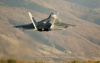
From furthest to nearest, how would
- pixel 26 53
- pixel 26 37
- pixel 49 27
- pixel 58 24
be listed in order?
pixel 58 24, pixel 49 27, pixel 26 37, pixel 26 53

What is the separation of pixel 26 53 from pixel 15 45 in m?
2.46

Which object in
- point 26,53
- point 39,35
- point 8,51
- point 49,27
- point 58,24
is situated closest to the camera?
point 8,51

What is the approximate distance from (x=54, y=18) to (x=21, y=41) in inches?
1187

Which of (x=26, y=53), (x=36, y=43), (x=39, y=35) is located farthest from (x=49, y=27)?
(x=26, y=53)

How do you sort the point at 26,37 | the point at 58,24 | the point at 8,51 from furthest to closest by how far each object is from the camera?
the point at 58,24 < the point at 26,37 < the point at 8,51

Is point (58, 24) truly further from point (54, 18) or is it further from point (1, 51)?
point (1, 51)

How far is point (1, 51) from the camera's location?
125 ft

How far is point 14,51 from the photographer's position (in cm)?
3853

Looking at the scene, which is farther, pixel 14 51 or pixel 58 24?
pixel 58 24

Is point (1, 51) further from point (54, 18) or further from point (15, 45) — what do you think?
point (54, 18)

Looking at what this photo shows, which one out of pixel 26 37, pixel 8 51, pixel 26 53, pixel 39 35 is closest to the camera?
pixel 8 51

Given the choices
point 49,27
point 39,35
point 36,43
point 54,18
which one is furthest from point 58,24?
point 36,43

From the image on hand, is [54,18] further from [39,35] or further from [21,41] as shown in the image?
[21,41]

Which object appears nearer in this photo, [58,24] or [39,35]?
[39,35]
